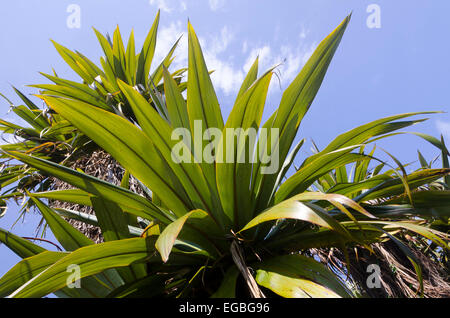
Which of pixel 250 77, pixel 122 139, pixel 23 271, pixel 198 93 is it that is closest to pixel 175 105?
pixel 198 93

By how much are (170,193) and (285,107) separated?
0.40m

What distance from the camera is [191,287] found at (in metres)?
0.79

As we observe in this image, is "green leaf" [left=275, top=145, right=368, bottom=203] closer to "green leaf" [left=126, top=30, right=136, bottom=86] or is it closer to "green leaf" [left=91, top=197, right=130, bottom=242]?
"green leaf" [left=91, top=197, right=130, bottom=242]

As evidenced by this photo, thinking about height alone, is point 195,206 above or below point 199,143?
below

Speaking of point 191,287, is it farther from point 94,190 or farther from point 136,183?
point 136,183

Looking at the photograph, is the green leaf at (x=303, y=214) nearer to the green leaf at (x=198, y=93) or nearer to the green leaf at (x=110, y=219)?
the green leaf at (x=198, y=93)

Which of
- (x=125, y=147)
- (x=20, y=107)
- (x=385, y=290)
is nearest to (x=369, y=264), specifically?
(x=385, y=290)

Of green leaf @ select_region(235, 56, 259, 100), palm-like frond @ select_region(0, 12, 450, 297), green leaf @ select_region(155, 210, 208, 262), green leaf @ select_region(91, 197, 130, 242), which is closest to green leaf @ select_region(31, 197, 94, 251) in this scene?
palm-like frond @ select_region(0, 12, 450, 297)

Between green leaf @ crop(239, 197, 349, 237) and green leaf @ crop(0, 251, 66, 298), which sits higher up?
green leaf @ crop(239, 197, 349, 237)

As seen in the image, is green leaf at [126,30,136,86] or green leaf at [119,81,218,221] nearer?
green leaf at [119,81,218,221]

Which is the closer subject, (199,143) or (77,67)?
(199,143)

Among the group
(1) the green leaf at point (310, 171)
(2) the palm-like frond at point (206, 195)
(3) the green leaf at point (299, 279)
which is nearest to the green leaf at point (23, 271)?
(2) the palm-like frond at point (206, 195)

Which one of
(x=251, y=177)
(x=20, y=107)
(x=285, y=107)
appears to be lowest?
(x=251, y=177)

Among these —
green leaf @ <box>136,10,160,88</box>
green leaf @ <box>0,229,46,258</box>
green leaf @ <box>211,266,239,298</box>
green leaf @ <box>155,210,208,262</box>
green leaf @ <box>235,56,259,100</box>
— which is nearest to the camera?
green leaf @ <box>155,210,208,262</box>
